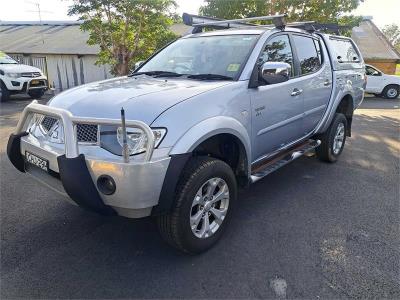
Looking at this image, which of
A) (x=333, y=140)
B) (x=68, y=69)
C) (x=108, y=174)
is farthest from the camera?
(x=68, y=69)

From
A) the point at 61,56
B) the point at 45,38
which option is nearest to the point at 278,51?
the point at 61,56

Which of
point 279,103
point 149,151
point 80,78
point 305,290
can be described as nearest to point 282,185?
point 279,103

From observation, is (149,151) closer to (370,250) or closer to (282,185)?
(370,250)

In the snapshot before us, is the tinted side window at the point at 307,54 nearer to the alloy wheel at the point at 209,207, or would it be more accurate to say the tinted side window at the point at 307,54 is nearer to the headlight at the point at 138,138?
the alloy wheel at the point at 209,207

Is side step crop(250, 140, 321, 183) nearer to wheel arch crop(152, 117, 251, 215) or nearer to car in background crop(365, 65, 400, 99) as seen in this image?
wheel arch crop(152, 117, 251, 215)

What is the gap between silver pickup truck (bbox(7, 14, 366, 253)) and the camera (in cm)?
237

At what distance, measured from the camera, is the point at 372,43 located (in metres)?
24.2

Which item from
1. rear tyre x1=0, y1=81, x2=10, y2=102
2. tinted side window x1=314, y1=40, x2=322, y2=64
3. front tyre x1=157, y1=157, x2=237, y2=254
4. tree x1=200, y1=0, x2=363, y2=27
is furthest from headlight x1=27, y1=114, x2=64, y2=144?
tree x1=200, y1=0, x2=363, y2=27

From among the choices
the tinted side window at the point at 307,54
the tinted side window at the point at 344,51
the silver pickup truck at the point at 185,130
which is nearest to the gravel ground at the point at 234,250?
the silver pickup truck at the point at 185,130

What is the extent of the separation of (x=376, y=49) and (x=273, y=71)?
23.9m

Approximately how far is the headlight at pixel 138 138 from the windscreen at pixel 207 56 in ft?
3.83

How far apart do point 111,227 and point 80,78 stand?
19.7 m

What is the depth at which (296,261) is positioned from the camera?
2.79m

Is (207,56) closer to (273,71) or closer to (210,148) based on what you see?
(273,71)
